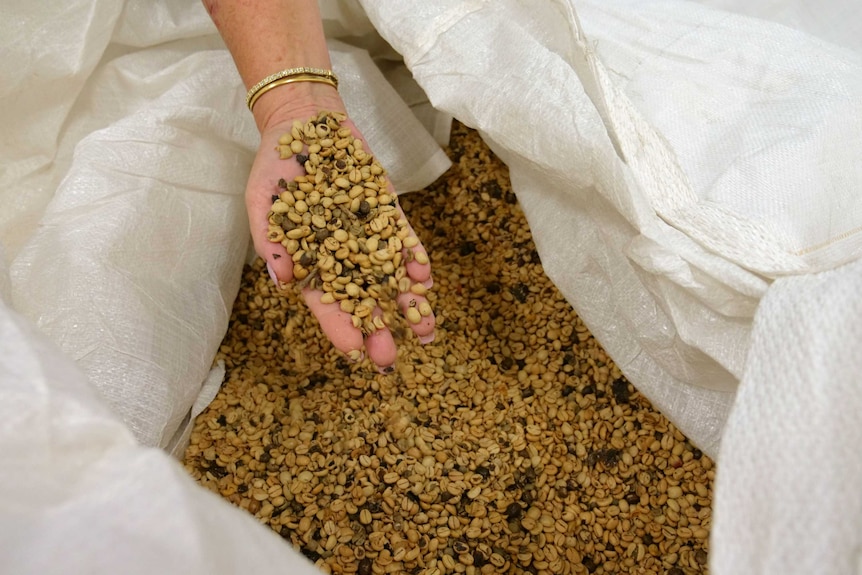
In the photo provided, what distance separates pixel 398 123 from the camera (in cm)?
114

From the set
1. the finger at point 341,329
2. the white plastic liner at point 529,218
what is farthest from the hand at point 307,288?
the white plastic liner at point 529,218

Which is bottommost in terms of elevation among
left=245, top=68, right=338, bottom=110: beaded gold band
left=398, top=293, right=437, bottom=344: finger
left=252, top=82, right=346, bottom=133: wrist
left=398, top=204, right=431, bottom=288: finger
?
left=398, top=293, right=437, bottom=344: finger

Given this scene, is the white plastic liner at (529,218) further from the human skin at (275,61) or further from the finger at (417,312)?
the finger at (417,312)

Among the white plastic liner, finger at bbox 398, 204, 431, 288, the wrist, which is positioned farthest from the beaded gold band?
finger at bbox 398, 204, 431, 288

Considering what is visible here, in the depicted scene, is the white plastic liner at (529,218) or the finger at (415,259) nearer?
the white plastic liner at (529,218)

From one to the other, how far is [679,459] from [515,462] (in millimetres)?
224

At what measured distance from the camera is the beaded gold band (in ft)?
3.12

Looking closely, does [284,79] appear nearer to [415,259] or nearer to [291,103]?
[291,103]

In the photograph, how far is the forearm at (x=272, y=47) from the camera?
953 mm

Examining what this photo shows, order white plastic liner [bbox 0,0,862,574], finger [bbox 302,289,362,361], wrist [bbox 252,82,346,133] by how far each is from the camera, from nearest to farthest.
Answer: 1. white plastic liner [bbox 0,0,862,574]
2. finger [bbox 302,289,362,361]
3. wrist [bbox 252,82,346,133]

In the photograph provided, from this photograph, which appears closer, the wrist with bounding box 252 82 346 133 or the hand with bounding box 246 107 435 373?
the hand with bounding box 246 107 435 373

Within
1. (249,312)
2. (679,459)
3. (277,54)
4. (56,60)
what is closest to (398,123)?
(277,54)

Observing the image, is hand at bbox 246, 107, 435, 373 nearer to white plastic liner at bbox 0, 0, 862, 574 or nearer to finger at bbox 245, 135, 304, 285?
finger at bbox 245, 135, 304, 285

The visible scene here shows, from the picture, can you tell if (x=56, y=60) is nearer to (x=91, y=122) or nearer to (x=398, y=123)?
(x=91, y=122)
